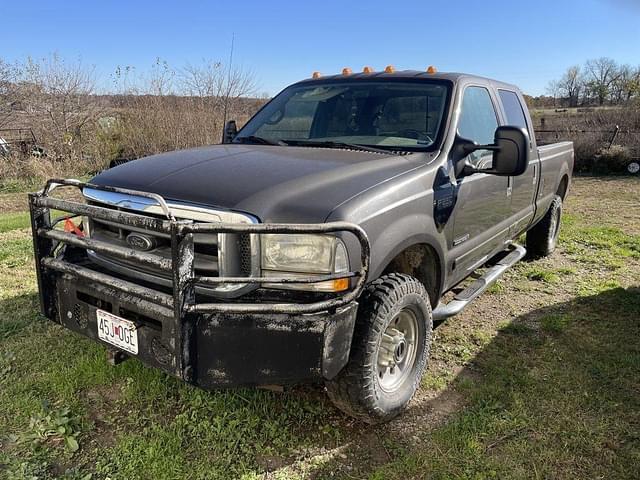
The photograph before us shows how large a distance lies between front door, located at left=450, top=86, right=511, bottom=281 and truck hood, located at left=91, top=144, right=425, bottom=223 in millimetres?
560

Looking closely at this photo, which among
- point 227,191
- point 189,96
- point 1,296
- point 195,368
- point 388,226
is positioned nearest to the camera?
point 195,368

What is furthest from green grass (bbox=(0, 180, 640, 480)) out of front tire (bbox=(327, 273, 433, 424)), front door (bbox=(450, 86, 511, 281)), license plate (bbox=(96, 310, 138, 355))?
front door (bbox=(450, 86, 511, 281))

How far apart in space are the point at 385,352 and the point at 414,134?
1.45 m

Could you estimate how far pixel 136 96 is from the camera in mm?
14141

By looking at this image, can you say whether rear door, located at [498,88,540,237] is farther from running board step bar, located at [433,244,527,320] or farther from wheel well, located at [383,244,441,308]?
wheel well, located at [383,244,441,308]

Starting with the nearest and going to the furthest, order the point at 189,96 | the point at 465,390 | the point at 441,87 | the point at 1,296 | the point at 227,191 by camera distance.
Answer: the point at 227,191, the point at 465,390, the point at 441,87, the point at 1,296, the point at 189,96

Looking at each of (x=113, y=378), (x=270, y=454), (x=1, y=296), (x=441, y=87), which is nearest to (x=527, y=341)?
(x=441, y=87)

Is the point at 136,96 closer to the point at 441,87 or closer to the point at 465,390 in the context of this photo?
the point at 441,87

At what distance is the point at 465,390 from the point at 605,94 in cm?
2907

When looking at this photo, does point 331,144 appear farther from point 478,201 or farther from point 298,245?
point 298,245

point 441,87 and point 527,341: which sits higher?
point 441,87

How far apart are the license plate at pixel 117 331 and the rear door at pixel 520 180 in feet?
10.3

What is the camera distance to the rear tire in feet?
19.8

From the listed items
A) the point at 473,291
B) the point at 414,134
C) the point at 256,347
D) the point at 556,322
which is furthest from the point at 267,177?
the point at 556,322
